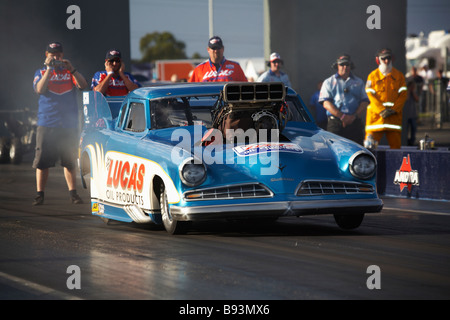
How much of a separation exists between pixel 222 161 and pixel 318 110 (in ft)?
38.6

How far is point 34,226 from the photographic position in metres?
9.66

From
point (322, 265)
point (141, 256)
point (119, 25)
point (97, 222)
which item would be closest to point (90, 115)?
point (97, 222)

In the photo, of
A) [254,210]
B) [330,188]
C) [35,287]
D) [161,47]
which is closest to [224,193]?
[254,210]

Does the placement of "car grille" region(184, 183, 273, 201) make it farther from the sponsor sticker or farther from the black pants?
the black pants

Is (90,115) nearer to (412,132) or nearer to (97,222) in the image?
(97,222)

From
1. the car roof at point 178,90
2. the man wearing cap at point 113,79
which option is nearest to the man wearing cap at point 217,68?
the man wearing cap at point 113,79

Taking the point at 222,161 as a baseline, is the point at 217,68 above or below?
above

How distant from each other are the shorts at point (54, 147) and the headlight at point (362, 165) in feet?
15.8

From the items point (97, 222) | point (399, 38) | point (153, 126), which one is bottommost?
point (97, 222)

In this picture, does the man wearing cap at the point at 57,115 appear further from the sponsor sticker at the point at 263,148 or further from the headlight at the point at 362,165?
the headlight at the point at 362,165

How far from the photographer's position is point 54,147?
12180 mm

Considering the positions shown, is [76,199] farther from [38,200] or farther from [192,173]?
[192,173]

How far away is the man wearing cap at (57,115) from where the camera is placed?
12.0 meters

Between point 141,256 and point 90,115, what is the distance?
12.7ft
